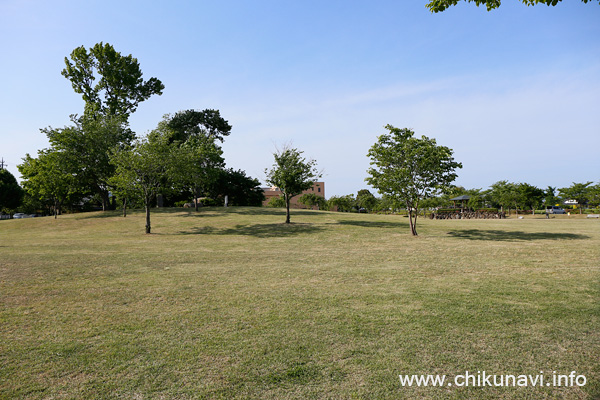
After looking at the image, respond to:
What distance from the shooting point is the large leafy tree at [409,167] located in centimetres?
2030

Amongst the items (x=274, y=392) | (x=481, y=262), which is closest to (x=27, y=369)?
(x=274, y=392)

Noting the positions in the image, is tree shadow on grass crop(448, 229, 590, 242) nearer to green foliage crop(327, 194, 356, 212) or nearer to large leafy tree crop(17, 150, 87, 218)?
large leafy tree crop(17, 150, 87, 218)

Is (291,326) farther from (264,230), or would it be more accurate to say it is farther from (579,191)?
(579,191)

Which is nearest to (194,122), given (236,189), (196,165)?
(236,189)

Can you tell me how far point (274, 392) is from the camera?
363 cm

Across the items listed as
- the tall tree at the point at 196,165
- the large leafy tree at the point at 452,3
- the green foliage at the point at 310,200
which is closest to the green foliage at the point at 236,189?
the tall tree at the point at 196,165

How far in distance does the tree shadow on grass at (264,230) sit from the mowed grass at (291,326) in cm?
1042

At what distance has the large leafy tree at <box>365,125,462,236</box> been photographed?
799 inches

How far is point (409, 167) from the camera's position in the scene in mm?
20875

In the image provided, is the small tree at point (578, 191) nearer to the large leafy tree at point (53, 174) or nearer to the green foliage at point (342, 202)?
the green foliage at point (342, 202)

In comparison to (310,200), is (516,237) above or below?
below

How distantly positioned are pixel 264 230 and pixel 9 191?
55.9 m

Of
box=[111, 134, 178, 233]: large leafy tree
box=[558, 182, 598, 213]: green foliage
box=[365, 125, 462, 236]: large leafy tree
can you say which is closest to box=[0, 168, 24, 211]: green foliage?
box=[111, 134, 178, 233]: large leafy tree

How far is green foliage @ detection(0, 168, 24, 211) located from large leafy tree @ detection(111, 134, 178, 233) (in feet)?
143
